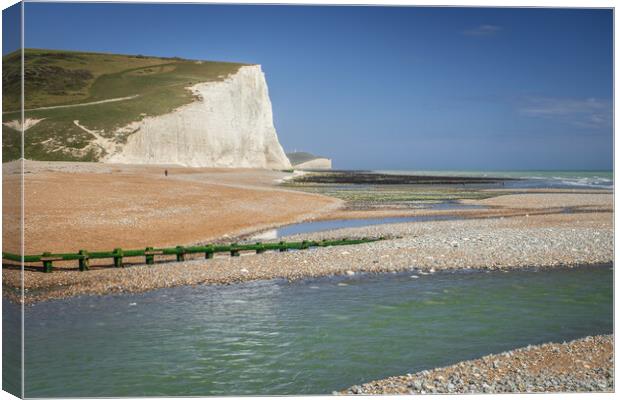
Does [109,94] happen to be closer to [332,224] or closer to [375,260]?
[332,224]

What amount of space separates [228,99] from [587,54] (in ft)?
242

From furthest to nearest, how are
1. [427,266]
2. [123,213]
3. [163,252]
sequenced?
1. [123,213]
2. [163,252]
3. [427,266]

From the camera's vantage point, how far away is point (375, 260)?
16.9 metres

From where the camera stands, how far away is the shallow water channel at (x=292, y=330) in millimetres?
8516

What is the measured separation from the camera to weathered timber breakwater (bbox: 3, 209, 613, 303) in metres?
14.2

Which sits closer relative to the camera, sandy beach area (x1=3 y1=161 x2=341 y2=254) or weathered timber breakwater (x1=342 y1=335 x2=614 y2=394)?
weathered timber breakwater (x1=342 y1=335 x2=614 y2=394)

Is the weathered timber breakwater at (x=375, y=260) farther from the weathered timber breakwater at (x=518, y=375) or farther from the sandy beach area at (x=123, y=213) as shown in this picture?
the weathered timber breakwater at (x=518, y=375)

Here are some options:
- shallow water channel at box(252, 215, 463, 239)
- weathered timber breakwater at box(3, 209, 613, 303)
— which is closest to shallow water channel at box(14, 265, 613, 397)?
weathered timber breakwater at box(3, 209, 613, 303)

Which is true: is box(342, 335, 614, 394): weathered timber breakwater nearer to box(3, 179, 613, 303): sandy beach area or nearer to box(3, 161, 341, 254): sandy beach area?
box(3, 161, 341, 254): sandy beach area

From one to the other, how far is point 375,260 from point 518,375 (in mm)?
8664

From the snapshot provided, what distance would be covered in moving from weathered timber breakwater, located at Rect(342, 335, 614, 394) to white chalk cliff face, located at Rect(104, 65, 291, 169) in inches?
2325

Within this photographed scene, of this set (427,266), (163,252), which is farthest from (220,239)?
(427,266)

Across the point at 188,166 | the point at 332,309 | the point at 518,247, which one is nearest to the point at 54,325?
the point at 332,309

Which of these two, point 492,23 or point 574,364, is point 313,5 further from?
point 574,364
